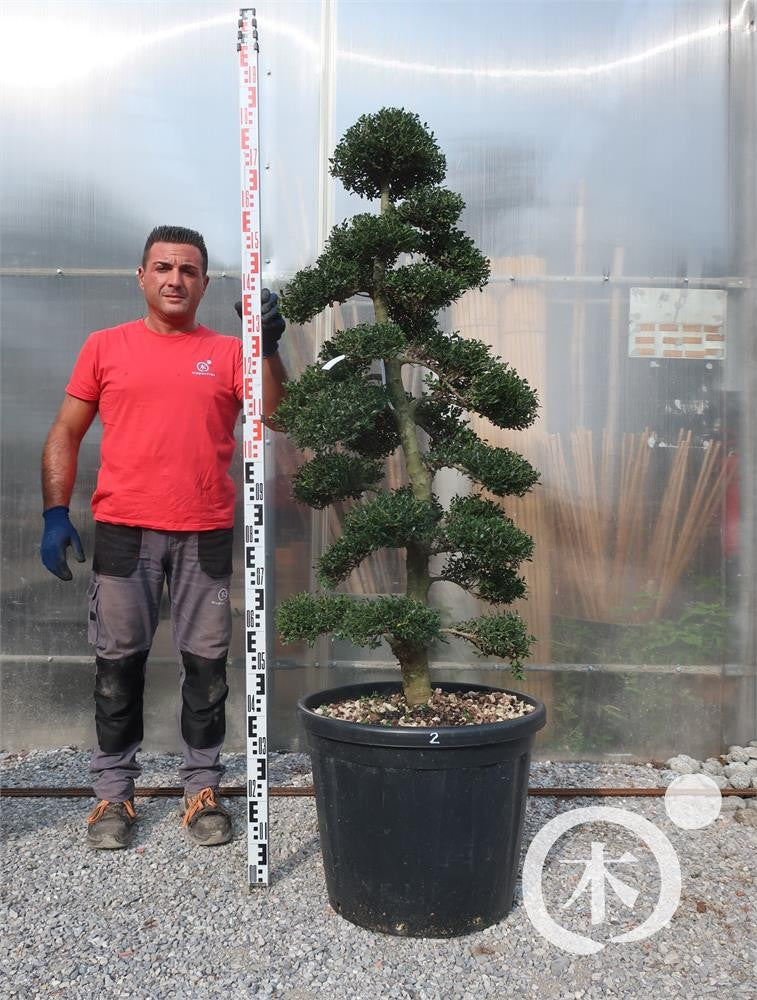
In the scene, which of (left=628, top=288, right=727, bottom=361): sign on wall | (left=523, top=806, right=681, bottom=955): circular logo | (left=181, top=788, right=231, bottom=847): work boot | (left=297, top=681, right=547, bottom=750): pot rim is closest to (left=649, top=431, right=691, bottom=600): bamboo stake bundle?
(left=628, top=288, right=727, bottom=361): sign on wall

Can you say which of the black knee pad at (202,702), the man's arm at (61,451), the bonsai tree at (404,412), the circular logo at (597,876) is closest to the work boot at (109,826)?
the black knee pad at (202,702)

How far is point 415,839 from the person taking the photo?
7.45 feet

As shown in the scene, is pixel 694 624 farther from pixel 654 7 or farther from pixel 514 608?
pixel 654 7

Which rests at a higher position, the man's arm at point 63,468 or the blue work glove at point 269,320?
the blue work glove at point 269,320

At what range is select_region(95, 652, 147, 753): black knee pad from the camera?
9.53 feet

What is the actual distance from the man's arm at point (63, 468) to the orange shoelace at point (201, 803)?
0.81 meters

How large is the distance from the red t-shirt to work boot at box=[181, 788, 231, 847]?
835mm

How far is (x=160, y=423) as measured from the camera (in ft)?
9.55

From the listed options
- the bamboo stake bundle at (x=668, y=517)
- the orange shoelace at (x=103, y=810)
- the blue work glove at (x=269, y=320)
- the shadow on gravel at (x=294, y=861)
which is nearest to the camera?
the shadow on gravel at (x=294, y=861)

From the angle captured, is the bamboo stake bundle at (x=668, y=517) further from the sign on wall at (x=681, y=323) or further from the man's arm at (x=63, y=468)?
the man's arm at (x=63, y=468)

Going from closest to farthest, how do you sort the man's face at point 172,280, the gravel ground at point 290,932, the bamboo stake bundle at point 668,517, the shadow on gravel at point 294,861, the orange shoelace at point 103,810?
the gravel ground at point 290,932
the shadow on gravel at point 294,861
the orange shoelace at point 103,810
the man's face at point 172,280
the bamboo stake bundle at point 668,517

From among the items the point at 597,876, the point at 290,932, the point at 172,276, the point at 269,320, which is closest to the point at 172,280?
the point at 172,276

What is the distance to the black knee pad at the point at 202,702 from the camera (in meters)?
2.95

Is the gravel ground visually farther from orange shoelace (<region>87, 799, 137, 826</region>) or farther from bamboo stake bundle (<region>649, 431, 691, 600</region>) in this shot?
bamboo stake bundle (<region>649, 431, 691, 600</region>)
